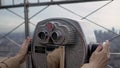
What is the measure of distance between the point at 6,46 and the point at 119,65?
1.22 metres

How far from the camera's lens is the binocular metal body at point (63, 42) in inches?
30.3

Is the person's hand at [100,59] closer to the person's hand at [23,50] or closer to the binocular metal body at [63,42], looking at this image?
the binocular metal body at [63,42]

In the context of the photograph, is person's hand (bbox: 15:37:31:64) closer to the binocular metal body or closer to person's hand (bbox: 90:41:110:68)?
the binocular metal body

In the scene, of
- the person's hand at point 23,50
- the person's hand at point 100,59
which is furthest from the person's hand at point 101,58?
the person's hand at point 23,50

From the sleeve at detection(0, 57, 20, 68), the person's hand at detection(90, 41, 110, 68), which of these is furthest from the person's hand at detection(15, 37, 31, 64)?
the person's hand at detection(90, 41, 110, 68)

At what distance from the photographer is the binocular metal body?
30.3 inches

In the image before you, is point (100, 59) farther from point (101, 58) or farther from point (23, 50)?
point (23, 50)

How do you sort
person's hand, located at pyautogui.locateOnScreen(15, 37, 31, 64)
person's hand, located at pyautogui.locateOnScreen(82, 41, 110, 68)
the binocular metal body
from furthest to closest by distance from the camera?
person's hand, located at pyautogui.locateOnScreen(15, 37, 31, 64) < the binocular metal body < person's hand, located at pyautogui.locateOnScreen(82, 41, 110, 68)

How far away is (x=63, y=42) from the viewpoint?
784 millimetres

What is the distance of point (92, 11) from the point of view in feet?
8.20

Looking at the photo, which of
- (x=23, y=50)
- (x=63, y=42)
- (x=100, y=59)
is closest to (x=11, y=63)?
(x=23, y=50)

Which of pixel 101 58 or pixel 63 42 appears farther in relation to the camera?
pixel 63 42

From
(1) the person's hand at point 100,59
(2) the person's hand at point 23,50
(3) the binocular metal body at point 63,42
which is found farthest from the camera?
(2) the person's hand at point 23,50

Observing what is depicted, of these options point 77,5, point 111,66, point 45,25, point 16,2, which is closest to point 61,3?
point 77,5
